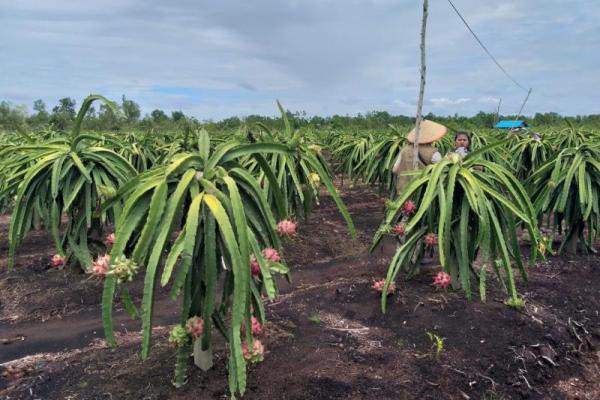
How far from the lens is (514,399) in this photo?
9.82 feet

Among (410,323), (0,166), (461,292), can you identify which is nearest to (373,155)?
(461,292)

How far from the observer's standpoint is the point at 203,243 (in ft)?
8.18

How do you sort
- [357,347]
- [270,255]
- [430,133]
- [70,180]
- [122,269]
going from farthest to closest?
[430,133] < [70,180] < [357,347] < [270,255] < [122,269]

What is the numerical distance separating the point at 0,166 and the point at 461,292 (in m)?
6.23

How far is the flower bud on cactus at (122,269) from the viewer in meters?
2.08

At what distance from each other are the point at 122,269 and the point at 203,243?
50cm

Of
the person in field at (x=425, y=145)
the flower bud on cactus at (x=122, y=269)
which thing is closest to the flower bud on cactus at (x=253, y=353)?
the flower bud on cactus at (x=122, y=269)

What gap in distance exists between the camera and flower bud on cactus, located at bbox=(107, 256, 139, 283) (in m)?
2.08

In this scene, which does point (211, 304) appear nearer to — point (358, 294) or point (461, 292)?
point (358, 294)

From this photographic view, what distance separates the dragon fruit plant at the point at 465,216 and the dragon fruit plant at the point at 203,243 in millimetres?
1574

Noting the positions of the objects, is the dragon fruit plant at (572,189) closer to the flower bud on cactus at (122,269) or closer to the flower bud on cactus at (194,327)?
the flower bud on cactus at (194,327)

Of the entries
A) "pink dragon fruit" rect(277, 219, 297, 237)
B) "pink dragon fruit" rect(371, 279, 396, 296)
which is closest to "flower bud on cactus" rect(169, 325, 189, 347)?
"pink dragon fruit" rect(277, 219, 297, 237)

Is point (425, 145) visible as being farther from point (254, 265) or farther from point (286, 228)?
point (254, 265)

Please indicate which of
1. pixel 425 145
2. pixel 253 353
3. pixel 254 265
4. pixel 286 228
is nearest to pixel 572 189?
pixel 425 145
